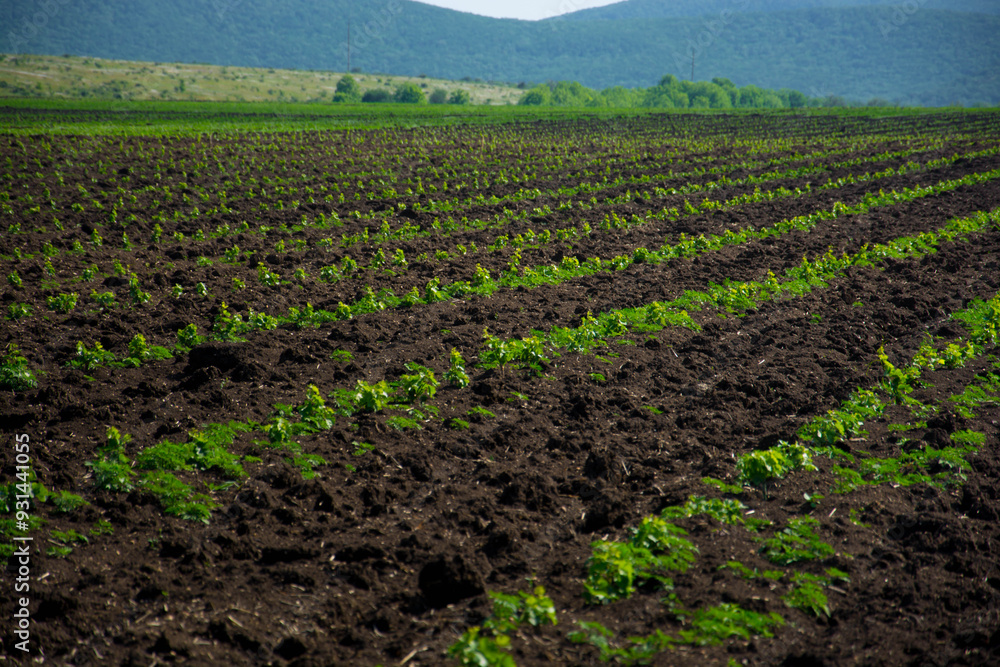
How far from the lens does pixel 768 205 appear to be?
21531mm

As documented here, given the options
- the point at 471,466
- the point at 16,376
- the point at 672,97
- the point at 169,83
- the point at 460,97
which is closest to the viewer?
the point at 471,466

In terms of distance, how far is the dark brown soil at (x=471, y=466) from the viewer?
461 cm

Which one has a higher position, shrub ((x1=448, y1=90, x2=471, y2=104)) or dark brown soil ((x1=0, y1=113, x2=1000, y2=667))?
A: shrub ((x1=448, y1=90, x2=471, y2=104))

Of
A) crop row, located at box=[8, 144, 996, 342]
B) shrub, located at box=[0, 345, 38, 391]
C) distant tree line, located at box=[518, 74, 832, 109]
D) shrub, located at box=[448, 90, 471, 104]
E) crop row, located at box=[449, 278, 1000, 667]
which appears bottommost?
crop row, located at box=[449, 278, 1000, 667]

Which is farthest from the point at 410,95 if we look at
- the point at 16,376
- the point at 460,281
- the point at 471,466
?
the point at 471,466

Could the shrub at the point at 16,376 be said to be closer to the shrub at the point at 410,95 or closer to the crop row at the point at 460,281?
the crop row at the point at 460,281

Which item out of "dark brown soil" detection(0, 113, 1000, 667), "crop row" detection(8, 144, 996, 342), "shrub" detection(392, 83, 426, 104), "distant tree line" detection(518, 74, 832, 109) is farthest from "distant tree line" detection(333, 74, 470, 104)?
"dark brown soil" detection(0, 113, 1000, 667)

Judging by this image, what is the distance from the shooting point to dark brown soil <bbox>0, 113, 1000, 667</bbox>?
461 cm

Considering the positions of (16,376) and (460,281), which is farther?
(460,281)

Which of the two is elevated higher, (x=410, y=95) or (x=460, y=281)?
(x=410, y=95)

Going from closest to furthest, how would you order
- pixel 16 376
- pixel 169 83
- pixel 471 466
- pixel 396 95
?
pixel 471 466 → pixel 16 376 → pixel 169 83 → pixel 396 95

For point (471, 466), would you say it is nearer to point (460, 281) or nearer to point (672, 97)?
point (460, 281)

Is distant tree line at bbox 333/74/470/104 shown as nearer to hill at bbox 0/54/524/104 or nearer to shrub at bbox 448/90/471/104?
shrub at bbox 448/90/471/104

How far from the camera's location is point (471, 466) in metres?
6.90
